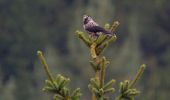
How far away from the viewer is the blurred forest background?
4013cm

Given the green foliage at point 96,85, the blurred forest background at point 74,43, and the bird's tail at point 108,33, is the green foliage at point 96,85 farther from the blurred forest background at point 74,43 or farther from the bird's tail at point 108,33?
the blurred forest background at point 74,43

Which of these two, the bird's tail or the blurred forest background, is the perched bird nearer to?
the bird's tail

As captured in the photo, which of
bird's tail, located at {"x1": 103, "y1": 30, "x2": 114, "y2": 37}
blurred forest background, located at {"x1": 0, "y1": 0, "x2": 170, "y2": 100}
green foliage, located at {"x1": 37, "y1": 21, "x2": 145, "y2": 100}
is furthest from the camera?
blurred forest background, located at {"x1": 0, "y1": 0, "x2": 170, "y2": 100}

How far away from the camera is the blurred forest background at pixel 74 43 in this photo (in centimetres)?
4013

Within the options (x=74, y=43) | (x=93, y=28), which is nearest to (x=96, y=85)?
(x=93, y=28)

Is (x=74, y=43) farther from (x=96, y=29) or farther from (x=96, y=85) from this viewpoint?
(x=96, y=85)

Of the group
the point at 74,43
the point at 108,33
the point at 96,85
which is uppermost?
the point at 74,43

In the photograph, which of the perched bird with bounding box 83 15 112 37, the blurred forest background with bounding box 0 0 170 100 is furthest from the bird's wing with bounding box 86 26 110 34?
the blurred forest background with bounding box 0 0 170 100

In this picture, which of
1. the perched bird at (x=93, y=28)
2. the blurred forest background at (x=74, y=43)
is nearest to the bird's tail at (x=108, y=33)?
the perched bird at (x=93, y=28)

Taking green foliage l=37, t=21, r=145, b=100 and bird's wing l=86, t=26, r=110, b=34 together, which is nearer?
green foliage l=37, t=21, r=145, b=100

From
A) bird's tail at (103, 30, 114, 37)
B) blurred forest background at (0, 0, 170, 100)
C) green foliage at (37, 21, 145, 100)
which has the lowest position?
green foliage at (37, 21, 145, 100)

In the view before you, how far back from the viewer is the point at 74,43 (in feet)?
143

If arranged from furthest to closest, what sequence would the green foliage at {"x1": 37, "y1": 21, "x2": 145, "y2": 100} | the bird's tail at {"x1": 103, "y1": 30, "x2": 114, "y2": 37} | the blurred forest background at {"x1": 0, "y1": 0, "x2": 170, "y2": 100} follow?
the blurred forest background at {"x1": 0, "y1": 0, "x2": 170, "y2": 100} → the bird's tail at {"x1": 103, "y1": 30, "x2": 114, "y2": 37} → the green foliage at {"x1": 37, "y1": 21, "x2": 145, "y2": 100}

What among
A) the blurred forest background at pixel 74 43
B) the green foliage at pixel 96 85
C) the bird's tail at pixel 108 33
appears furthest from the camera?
the blurred forest background at pixel 74 43
